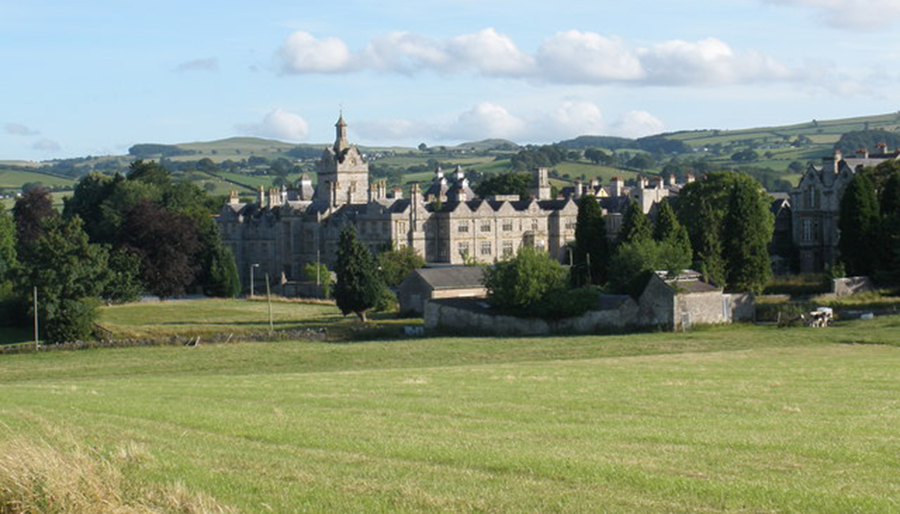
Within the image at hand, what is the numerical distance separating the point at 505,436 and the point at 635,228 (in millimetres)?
56829

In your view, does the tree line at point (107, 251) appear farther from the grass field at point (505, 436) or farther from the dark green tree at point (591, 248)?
the grass field at point (505, 436)

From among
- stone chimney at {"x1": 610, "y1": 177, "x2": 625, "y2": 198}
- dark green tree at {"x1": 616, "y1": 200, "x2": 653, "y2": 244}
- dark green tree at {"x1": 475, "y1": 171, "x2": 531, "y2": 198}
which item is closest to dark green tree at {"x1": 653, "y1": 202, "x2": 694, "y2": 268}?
dark green tree at {"x1": 616, "y1": 200, "x2": 653, "y2": 244}

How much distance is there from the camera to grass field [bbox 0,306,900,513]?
50.4 ft

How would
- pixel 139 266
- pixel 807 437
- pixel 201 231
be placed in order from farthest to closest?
1. pixel 201 231
2. pixel 139 266
3. pixel 807 437

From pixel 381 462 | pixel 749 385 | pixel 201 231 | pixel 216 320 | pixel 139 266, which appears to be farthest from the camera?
pixel 201 231

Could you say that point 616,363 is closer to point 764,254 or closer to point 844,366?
point 844,366

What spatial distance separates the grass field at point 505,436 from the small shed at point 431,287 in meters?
36.2

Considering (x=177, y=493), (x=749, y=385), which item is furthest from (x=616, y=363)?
(x=177, y=493)

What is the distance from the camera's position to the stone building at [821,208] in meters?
86.8

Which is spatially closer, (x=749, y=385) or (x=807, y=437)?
(x=807, y=437)

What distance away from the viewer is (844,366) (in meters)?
37.5

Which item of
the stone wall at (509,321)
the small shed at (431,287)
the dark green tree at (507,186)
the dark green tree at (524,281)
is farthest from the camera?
the dark green tree at (507,186)

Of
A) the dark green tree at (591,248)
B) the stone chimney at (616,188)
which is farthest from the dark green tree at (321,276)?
the stone chimney at (616,188)

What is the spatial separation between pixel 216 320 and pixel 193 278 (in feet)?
73.9
